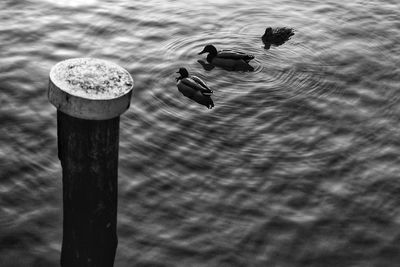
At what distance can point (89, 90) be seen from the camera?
618 cm

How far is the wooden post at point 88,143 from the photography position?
6.14m

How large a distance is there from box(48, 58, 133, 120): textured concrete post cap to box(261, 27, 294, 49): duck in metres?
8.29

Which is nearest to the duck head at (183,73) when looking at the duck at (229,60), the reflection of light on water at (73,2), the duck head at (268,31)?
the duck at (229,60)

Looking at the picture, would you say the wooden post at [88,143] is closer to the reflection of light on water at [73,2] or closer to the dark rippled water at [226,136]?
the dark rippled water at [226,136]

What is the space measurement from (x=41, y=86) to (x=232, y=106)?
349 cm

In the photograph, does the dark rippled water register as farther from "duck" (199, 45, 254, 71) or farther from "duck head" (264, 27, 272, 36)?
"duck head" (264, 27, 272, 36)

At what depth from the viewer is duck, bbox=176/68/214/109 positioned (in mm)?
11992

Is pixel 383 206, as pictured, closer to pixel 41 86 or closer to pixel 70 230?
pixel 70 230

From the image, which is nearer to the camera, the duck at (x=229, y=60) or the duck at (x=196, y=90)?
the duck at (x=196, y=90)

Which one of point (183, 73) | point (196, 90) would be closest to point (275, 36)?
point (183, 73)

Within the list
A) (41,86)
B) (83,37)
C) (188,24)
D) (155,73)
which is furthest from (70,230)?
(188,24)

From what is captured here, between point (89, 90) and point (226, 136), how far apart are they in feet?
16.4

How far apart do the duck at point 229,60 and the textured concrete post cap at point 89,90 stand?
679 centimetres

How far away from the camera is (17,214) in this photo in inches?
339
